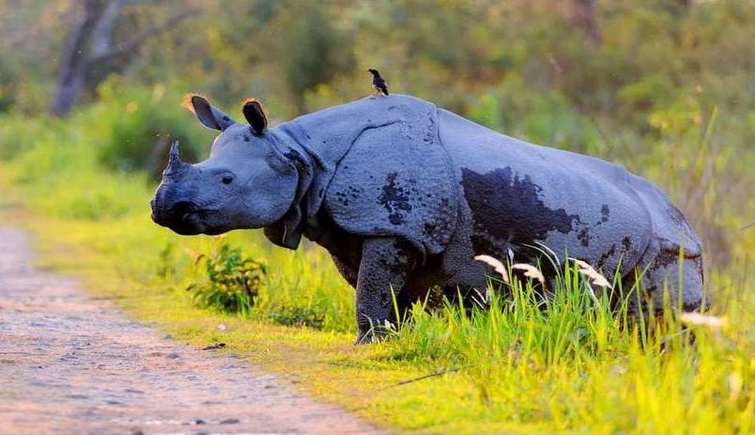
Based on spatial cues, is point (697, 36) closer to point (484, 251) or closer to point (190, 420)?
point (484, 251)

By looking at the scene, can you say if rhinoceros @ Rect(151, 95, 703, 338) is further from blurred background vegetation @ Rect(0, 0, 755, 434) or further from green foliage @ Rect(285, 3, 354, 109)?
green foliage @ Rect(285, 3, 354, 109)

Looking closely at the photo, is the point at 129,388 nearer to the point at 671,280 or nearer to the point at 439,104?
the point at 671,280

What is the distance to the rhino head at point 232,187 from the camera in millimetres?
6773

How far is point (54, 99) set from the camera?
1264 inches

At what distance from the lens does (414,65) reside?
27375 millimetres

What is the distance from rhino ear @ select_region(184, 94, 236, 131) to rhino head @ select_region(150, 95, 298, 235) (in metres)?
0.22

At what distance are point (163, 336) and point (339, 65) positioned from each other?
18557 mm

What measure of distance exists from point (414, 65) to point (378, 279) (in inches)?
815

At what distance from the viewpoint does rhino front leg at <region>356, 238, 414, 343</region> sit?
22.6 feet

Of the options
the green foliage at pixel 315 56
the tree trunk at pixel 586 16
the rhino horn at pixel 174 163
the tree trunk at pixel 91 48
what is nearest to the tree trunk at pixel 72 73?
the tree trunk at pixel 91 48

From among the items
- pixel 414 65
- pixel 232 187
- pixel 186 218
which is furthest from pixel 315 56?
pixel 186 218

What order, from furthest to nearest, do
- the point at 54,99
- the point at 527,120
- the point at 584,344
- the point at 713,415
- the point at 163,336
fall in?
1. the point at 54,99
2. the point at 527,120
3. the point at 163,336
4. the point at 584,344
5. the point at 713,415

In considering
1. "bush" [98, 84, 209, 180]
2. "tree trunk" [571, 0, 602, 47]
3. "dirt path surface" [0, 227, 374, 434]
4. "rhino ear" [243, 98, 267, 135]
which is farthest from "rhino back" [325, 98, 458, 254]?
"tree trunk" [571, 0, 602, 47]

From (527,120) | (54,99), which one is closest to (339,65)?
(527,120)
